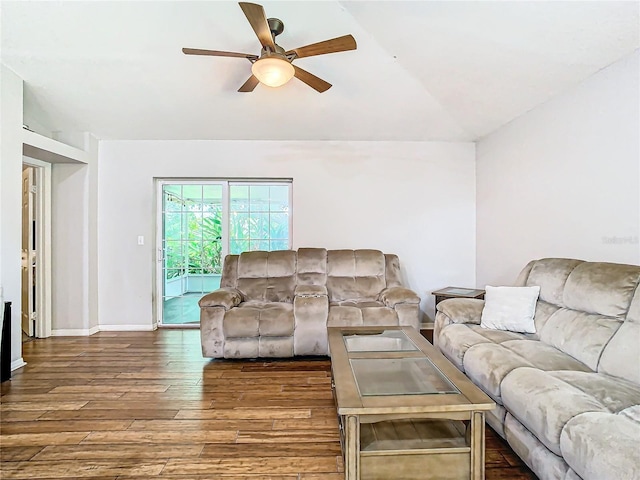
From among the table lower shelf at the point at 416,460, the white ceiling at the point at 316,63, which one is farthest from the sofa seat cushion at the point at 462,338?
the white ceiling at the point at 316,63

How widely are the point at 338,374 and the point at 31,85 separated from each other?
4.01m

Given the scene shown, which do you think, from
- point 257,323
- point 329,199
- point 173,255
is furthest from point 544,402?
point 173,255

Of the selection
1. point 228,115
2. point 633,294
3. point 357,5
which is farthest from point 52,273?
point 633,294

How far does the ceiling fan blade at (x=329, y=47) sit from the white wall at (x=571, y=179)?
71.9 inches

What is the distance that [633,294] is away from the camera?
1907 millimetres

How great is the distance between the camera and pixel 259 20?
2025 mm

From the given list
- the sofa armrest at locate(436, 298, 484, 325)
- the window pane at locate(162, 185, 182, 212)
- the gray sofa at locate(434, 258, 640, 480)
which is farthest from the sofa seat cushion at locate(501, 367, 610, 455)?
the window pane at locate(162, 185, 182, 212)

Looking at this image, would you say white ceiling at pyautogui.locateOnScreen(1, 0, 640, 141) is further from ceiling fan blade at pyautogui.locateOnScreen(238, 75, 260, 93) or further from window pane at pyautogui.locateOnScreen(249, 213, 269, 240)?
window pane at pyautogui.locateOnScreen(249, 213, 269, 240)

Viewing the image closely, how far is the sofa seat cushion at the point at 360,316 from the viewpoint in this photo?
3.20 meters

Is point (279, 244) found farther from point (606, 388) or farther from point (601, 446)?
point (601, 446)

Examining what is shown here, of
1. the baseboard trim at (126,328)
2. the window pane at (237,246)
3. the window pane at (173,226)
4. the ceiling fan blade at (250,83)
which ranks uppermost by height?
the ceiling fan blade at (250,83)

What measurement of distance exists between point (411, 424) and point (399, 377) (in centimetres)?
22

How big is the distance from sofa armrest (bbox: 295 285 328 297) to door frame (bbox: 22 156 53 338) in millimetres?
3024

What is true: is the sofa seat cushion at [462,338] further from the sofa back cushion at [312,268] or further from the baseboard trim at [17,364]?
the baseboard trim at [17,364]
